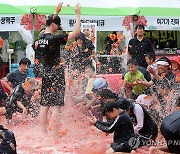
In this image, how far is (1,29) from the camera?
428 inches

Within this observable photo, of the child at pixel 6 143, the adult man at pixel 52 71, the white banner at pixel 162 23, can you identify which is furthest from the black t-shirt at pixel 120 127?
the white banner at pixel 162 23

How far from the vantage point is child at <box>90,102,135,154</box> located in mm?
5316

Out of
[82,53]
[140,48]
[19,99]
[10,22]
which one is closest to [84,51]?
[82,53]

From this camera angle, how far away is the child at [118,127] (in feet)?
17.4

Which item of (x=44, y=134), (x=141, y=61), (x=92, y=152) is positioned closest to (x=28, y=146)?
(x=44, y=134)

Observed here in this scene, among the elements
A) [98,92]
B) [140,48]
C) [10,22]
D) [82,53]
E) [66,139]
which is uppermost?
[10,22]

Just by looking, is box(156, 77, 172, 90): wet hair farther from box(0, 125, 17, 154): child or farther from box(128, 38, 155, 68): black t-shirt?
box(0, 125, 17, 154): child

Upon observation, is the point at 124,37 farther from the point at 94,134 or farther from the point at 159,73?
the point at 94,134

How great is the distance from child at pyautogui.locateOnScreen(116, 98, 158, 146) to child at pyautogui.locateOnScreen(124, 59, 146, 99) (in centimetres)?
190

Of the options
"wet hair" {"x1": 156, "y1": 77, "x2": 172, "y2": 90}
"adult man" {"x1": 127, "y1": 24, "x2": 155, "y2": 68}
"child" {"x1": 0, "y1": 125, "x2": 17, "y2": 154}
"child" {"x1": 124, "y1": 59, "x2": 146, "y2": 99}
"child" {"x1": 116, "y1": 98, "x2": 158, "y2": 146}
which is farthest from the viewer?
"adult man" {"x1": 127, "y1": 24, "x2": 155, "y2": 68}

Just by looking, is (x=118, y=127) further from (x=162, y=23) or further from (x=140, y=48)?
(x=162, y=23)

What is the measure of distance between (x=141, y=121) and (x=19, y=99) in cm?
294

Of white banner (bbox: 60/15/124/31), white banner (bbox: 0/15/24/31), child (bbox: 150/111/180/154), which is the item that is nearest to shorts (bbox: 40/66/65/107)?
child (bbox: 150/111/180/154)

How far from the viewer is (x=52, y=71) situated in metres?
6.38
